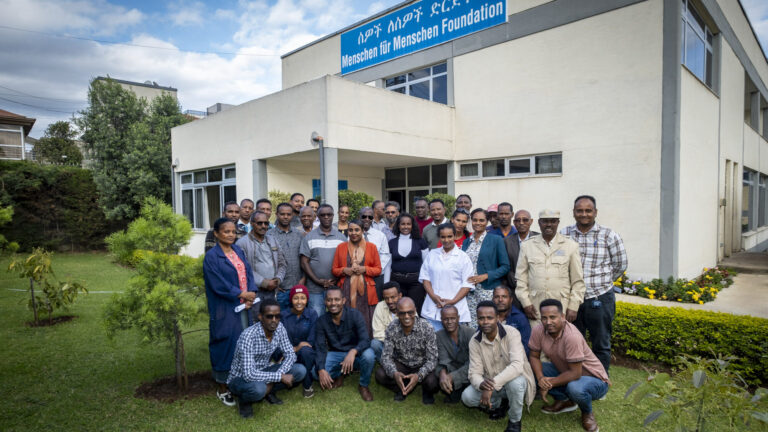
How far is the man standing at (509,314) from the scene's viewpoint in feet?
13.8

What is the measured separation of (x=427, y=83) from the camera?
500 inches

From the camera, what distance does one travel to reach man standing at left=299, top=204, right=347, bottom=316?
5160mm

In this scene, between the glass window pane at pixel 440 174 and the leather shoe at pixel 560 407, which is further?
the glass window pane at pixel 440 174

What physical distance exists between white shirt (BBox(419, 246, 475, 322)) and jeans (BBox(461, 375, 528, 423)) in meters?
0.95

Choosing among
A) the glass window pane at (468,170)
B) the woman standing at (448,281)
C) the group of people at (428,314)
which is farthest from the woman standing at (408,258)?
the glass window pane at (468,170)

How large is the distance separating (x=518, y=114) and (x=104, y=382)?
32.1 feet

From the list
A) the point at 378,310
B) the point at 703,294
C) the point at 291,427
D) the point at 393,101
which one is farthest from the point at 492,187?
the point at 291,427

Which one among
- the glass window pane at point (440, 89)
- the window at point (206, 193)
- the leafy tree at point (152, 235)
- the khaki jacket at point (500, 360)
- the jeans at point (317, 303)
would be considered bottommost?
the khaki jacket at point (500, 360)

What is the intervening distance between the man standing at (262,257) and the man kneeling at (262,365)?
62 centimetres

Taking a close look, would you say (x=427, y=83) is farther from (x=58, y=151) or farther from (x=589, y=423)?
(x=58, y=151)

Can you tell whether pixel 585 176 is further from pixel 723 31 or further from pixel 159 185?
pixel 159 185

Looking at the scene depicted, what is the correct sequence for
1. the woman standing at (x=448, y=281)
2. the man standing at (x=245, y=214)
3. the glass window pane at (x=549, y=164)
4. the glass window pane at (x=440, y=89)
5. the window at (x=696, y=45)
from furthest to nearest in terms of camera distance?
the glass window pane at (x=440, y=89) < the glass window pane at (x=549, y=164) < the window at (x=696, y=45) < the man standing at (x=245, y=214) < the woman standing at (x=448, y=281)

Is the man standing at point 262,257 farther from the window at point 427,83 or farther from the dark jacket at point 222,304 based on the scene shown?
the window at point 427,83

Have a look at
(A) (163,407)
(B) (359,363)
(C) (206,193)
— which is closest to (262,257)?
(B) (359,363)
